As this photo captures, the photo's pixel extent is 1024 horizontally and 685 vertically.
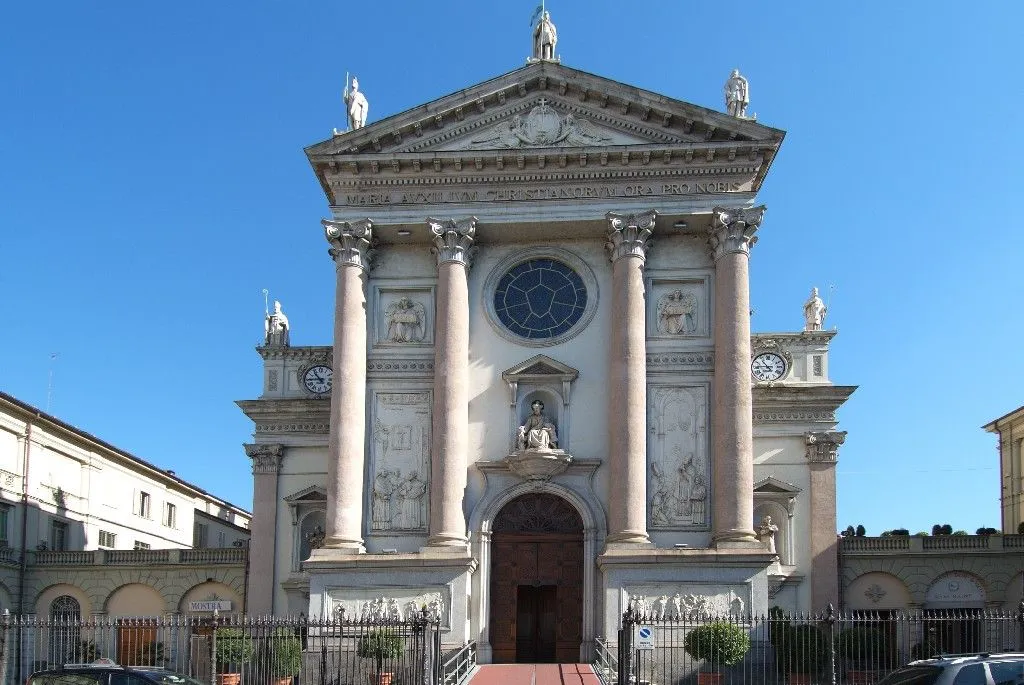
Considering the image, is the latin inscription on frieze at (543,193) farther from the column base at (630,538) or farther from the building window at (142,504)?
the building window at (142,504)

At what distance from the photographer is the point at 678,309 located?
35188 millimetres

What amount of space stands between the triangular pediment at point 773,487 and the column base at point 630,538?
6521 mm

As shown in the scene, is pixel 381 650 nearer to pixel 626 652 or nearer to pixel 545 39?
pixel 626 652

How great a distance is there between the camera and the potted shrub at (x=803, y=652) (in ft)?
96.3

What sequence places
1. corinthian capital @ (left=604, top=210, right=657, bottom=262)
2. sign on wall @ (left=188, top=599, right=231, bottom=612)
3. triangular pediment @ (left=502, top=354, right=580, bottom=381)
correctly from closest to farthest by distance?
corinthian capital @ (left=604, top=210, right=657, bottom=262) < triangular pediment @ (left=502, top=354, right=580, bottom=381) < sign on wall @ (left=188, top=599, right=231, bottom=612)

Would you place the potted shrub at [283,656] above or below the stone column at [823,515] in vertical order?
below

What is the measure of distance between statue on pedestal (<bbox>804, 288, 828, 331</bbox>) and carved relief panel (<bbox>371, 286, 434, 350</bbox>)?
44.5ft

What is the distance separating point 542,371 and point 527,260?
143 inches

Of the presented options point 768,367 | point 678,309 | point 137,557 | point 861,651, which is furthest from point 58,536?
point 861,651

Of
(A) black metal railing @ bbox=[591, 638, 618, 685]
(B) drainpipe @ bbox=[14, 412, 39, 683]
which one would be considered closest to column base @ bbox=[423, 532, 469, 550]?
(A) black metal railing @ bbox=[591, 638, 618, 685]

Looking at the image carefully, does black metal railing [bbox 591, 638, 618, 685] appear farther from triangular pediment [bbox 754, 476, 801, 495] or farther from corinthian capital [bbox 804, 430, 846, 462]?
corinthian capital [bbox 804, 430, 846, 462]

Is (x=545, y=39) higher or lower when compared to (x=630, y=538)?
higher

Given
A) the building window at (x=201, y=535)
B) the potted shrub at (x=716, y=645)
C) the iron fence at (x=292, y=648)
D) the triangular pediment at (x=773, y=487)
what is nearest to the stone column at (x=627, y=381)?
the potted shrub at (x=716, y=645)

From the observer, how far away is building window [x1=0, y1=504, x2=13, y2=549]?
4309 cm
